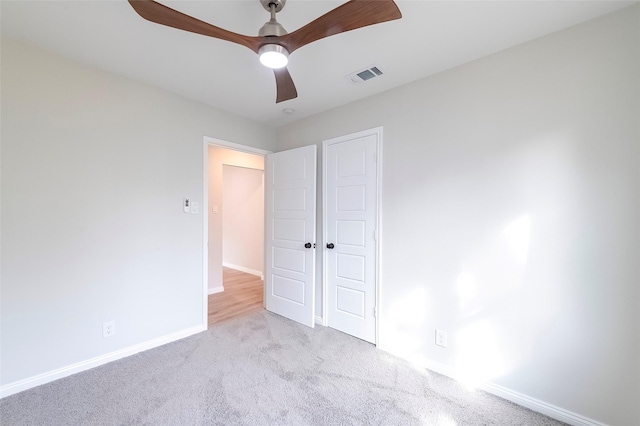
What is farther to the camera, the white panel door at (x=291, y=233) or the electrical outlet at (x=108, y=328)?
the white panel door at (x=291, y=233)

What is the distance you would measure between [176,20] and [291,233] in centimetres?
231

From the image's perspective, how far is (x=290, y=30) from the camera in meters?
1.71

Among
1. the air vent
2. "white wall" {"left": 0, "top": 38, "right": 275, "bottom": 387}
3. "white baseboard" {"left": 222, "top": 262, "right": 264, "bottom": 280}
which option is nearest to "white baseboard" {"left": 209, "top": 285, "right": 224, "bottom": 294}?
"white baseboard" {"left": 222, "top": 262, "right": 264, "bottom": 280}

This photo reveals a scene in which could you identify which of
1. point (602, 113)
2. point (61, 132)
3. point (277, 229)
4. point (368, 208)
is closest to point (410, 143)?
point (368, 208)

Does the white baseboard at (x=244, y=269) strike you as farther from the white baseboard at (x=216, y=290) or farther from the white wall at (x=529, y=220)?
the white wall at (x=529, y=220)

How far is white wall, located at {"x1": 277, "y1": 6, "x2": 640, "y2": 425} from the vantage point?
1.51 metres

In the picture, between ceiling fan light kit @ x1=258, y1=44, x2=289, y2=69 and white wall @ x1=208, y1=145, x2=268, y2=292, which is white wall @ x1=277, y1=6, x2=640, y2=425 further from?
white wall @ x1=208, y1=145, x2=268, y2=292

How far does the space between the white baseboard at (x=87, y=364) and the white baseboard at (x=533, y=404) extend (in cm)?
253

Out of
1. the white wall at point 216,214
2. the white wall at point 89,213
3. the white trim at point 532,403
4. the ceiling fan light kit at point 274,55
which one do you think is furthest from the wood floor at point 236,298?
the ceiling fan light kit at point 274,55

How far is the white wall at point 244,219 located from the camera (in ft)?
17.6

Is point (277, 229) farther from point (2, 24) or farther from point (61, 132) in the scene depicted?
point (2, 24)

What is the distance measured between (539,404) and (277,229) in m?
2.80

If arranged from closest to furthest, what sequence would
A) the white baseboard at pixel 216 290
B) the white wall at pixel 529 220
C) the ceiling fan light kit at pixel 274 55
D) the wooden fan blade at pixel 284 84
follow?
the ceiling fan light kit at pixel 274 55 → the white wall at pixel 529 220 → the wooden fan blade at pixel 284 84 → the white baseboard at pixel 216 290

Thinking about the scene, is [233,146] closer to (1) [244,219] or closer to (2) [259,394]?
(2) [259,394]
